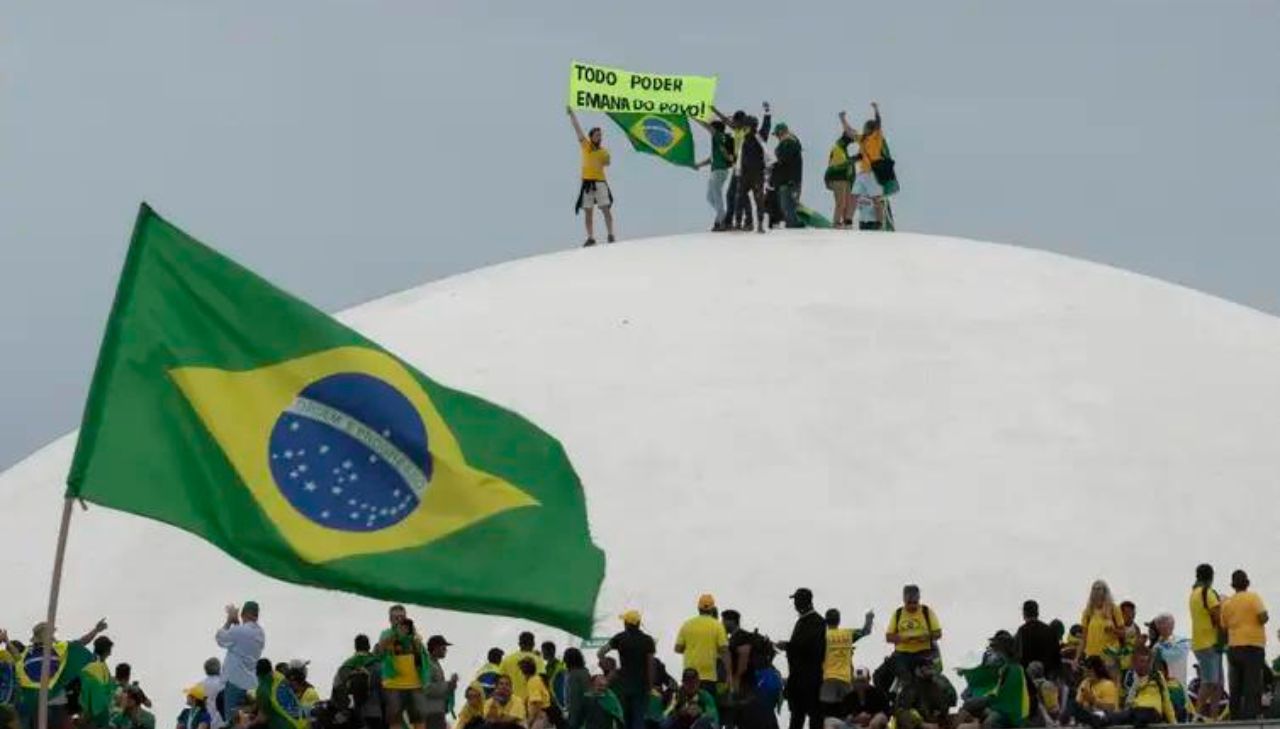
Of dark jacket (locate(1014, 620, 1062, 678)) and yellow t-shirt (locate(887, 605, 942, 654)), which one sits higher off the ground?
yellow t-shirt (locate(887, 605, 942, 654))

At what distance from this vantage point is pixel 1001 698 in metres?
19.4

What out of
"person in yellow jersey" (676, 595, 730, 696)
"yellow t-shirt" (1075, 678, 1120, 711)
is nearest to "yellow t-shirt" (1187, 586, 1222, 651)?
"yellow t-shirt" (1075, 678, 1120, 711)

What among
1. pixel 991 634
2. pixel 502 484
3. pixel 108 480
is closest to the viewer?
pixel 108 480

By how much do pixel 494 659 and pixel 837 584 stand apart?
4566 millimetres

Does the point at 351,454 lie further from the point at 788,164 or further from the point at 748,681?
the point at 788,164

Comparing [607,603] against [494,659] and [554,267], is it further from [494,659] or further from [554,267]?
[554,267]

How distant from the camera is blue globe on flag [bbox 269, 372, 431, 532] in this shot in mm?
13172

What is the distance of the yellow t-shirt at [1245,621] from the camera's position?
20109 mm

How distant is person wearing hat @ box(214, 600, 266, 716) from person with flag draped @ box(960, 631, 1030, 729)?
5.10 m

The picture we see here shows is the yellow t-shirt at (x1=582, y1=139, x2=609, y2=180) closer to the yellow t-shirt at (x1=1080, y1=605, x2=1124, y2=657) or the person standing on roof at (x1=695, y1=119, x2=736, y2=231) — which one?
the person standing on roof at (x1=695, y1=119, x2=736, y2=231)

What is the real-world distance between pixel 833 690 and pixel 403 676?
2931mm

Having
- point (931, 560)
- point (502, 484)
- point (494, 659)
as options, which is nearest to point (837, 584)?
point (931, 560)

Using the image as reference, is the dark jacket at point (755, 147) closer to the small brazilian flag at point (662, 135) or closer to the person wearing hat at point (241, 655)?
the small brazilian flag at point (662, 135)

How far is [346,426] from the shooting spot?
1338cm
